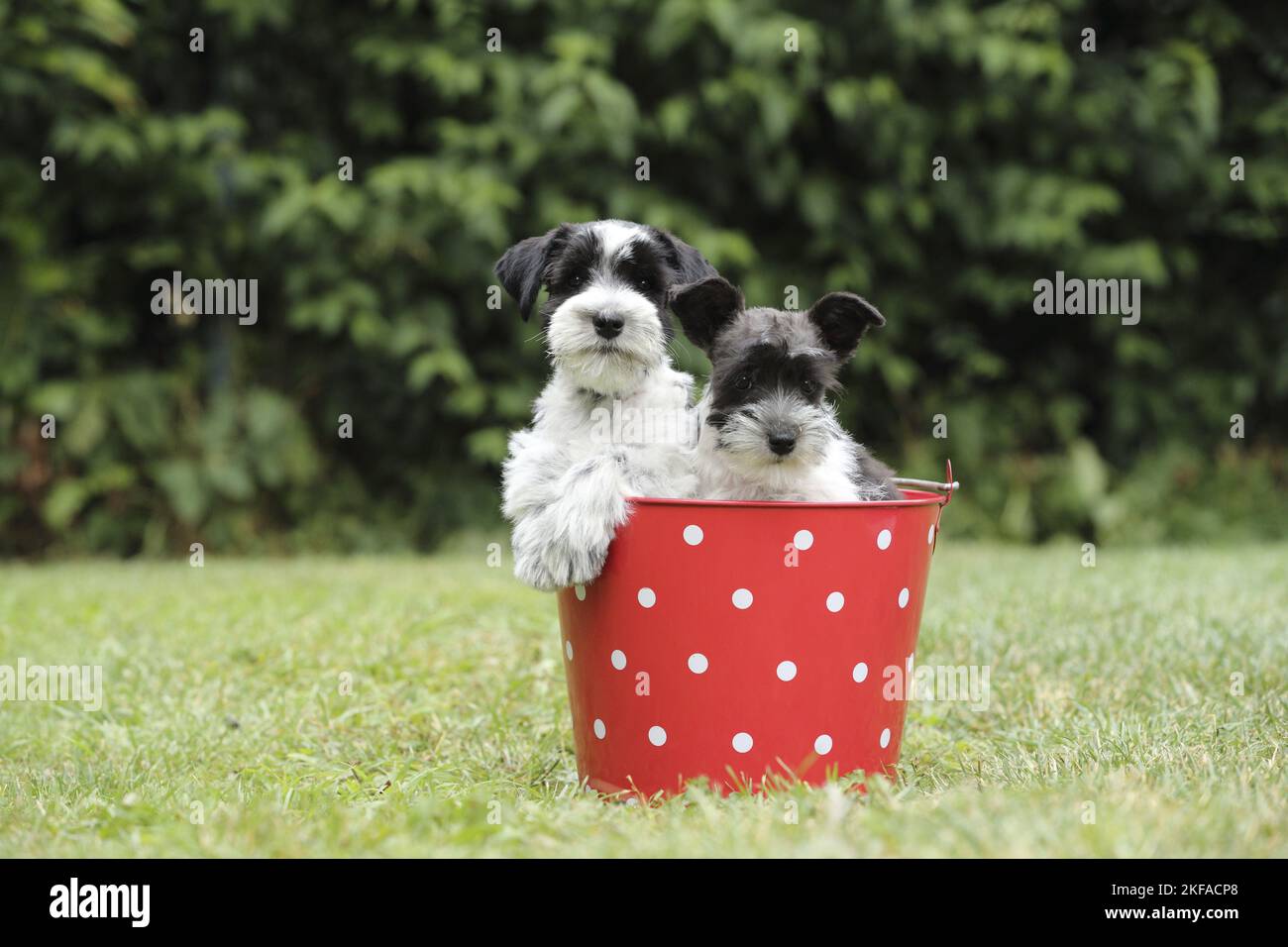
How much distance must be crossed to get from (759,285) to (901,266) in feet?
4.21

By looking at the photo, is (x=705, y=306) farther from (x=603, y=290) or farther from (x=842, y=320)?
(x=842, y=320)

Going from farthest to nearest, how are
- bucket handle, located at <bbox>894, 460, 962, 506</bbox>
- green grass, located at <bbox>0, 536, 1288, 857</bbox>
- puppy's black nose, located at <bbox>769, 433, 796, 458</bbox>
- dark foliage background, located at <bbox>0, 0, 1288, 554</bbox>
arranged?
dark foliage background, located at <bbox>0, 0, 1288, 554</bbox> → bucket handle, located at <bbox>894, 460, 962, 506</bbox> → puppy's black nose, located at <bbox>769, 433, 796, 458</bbox> → green grass, located at <bbox>0, 536, 1288, 857</bbox>

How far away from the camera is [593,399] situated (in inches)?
130

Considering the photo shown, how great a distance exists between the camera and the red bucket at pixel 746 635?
307 cm

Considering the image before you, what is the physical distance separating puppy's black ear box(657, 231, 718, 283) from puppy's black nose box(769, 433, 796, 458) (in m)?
0.64

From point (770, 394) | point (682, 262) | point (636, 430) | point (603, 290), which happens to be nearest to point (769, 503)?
point (770, 394)

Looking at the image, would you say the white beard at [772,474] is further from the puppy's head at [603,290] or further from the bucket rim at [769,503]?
the puppy's head at [603,290]

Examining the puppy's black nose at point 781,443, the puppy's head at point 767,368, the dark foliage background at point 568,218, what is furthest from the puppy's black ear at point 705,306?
the dark foliage background at point 568,218

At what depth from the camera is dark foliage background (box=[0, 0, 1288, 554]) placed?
8414mm

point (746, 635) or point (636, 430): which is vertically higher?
point (636, 430)

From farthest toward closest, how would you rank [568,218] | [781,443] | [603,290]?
[568,218] < [603,290] < [781,443]

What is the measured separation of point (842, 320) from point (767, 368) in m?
0.33

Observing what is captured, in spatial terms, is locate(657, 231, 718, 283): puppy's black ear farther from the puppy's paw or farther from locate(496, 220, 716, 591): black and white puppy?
the puppy's paw

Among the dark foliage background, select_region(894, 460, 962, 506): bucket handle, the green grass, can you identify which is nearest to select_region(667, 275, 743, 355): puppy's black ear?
select_region(894, 460, 962, 506): bucket handle
